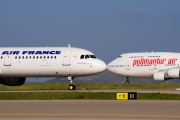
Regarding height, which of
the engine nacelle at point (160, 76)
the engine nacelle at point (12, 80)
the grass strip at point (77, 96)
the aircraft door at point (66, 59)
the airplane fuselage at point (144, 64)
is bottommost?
the grass strip at point (77, 96)

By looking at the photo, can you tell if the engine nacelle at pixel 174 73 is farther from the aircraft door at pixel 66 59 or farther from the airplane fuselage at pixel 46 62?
the aircraft door at pixel 66 59

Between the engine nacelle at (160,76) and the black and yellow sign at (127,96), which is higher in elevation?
the engine nacelle at (160,76)

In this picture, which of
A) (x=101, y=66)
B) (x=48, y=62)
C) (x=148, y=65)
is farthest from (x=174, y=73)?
(x=48, y=62)

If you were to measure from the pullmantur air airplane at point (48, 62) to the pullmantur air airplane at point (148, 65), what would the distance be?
14.3 metres

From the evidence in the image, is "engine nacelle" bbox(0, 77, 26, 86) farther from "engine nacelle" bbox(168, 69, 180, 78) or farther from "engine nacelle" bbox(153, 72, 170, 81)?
"engine nacelle" bbox(168, 69, 180, 78)

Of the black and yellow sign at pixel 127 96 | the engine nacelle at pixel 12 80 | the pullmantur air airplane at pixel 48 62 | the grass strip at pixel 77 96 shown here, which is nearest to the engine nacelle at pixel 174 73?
the pullmantur air airplane at pixel 48 62

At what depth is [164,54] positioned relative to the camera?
75.5 meters

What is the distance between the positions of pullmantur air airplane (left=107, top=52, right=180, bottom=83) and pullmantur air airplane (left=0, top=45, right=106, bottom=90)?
1432cm

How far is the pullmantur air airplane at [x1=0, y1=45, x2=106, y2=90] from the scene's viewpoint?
56094mm

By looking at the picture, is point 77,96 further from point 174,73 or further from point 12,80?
point 174,73

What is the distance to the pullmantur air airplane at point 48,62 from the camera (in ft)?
184

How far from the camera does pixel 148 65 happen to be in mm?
76562

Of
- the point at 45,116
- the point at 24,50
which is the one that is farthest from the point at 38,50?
the point at 45,116

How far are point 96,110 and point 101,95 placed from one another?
43.9 ft
